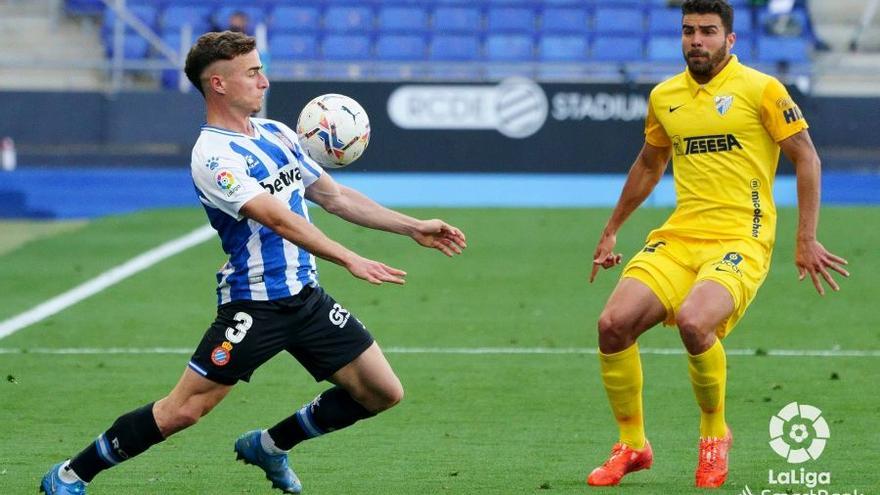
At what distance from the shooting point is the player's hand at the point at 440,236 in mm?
6332

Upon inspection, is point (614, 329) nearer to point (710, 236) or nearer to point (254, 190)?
point (710, 236)

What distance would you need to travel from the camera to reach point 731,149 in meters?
7.05

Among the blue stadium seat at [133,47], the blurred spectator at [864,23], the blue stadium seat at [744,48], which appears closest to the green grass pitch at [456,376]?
the blue stadium seat at [744,48]

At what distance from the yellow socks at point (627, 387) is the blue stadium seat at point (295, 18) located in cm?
1952

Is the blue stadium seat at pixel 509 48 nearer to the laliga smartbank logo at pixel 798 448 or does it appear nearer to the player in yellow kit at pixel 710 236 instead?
the laliga smartbank logo at pixel 798 448

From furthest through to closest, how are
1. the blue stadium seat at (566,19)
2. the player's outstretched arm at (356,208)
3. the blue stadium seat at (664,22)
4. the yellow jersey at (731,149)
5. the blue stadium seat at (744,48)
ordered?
the blue stadium seat at (566,19)
the blue stadium seat at (664,22)
the blue stadium seat at (744,48)
the yellow jersey at (731,149)
the player's outstretched arm at (356,208)

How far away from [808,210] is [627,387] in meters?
1.16

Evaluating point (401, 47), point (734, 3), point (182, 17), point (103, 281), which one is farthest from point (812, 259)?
point (182, 17)

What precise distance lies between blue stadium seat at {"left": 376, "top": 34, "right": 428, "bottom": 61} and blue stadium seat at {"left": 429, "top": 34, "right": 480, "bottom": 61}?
0.60 ft

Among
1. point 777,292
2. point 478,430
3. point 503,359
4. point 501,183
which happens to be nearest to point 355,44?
point 501,183

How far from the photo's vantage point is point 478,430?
27.2 ft

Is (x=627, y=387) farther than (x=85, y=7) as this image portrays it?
No

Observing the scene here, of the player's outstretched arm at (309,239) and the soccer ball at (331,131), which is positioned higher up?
the soccer ball at (331,131)

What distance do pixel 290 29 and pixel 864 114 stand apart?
9934 mm
